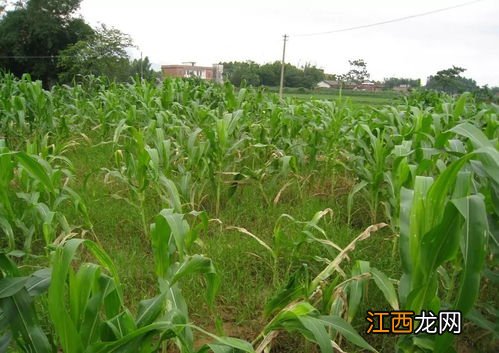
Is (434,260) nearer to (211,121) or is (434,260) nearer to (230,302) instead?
(230,302)

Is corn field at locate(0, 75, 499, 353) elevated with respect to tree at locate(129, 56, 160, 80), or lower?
lower

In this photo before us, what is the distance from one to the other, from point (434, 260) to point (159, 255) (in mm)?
931

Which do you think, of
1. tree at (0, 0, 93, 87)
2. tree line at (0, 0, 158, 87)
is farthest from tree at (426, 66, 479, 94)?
tree at (0, 0, 93, 87)

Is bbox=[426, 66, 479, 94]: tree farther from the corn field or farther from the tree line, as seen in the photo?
the tree line

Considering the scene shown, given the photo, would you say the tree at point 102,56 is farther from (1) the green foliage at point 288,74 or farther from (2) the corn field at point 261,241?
(2) the corn field at point 261,241

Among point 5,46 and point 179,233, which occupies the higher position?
point 5,46

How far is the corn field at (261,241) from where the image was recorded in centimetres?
124

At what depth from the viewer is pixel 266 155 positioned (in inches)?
164

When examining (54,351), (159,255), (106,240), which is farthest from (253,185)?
(54,351)

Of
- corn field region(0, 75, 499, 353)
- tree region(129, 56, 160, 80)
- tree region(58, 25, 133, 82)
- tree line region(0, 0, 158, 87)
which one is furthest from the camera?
tree line region(0, 0, 158, 87)

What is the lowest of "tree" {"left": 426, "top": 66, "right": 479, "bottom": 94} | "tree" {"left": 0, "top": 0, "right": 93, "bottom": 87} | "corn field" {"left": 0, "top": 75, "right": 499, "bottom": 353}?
"corn field" {"left": 0, "top": 75, "right": 499, "bottom": 353}

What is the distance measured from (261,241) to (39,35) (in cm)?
3471

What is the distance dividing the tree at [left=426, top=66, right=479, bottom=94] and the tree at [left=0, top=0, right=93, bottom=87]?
87.7ft

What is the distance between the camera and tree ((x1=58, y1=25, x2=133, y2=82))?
19.4 meters
